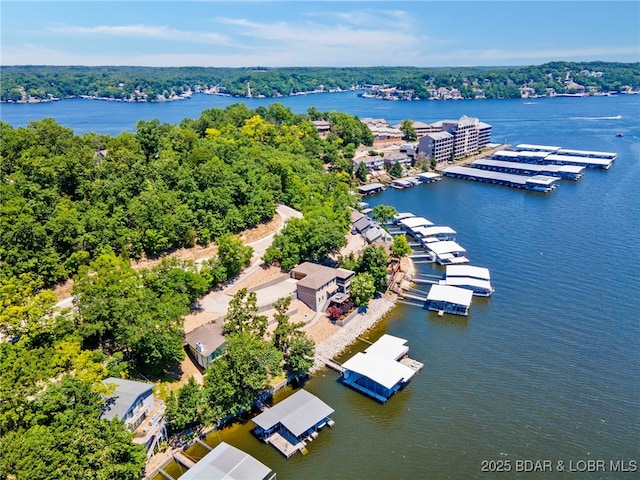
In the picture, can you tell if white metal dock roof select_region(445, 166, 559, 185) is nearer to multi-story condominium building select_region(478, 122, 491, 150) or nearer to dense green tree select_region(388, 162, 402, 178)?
dense green tree select_region(388, 162, 402, 178)

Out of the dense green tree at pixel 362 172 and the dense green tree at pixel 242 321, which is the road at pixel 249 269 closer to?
the dense green tree at pixel 242 321

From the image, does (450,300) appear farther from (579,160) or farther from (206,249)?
(579,160)

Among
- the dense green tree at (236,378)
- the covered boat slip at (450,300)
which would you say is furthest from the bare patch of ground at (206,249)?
the covered boat slip at (450,300)

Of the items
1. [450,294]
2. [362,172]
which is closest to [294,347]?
[450,294]

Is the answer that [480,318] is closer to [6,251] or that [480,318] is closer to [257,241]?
[257,241]

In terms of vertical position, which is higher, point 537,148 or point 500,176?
point 537,148
